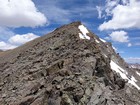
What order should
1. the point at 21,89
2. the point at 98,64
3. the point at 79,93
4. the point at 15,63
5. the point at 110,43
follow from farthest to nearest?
the point at 110,43, the point at 15,63, the point at 98,64, the point at 21,89, the point at 79,93

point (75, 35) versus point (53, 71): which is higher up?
point (75, 35)

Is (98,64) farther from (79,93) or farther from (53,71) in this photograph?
(79,93)

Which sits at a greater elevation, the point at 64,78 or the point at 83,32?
the point at 83,32

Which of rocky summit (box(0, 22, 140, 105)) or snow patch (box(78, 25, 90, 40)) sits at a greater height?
snow patch (box(78, 25, 90, 40))

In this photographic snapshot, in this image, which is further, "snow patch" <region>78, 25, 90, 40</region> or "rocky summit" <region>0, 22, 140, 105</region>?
"snow patch" <region>78, 25, 90, 40</region>

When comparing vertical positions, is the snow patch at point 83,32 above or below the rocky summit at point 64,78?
above

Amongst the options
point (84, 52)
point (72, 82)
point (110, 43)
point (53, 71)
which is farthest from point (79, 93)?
point (110, 43)

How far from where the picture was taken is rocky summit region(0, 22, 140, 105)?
36688 millimetres

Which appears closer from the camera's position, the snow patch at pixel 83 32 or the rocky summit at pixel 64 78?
the rocky summit at pixel 64 78

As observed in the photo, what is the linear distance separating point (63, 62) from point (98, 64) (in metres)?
5.23

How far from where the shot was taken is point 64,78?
3931 cm

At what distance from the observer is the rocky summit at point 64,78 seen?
36688mm

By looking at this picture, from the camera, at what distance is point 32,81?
1734 inches

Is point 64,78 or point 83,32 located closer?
point 64,78
